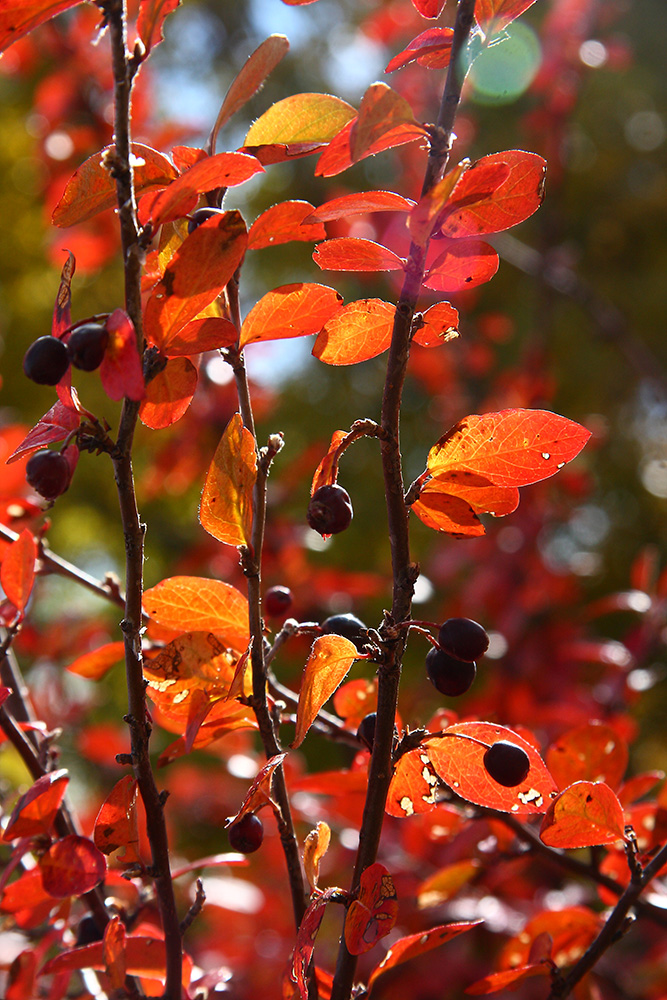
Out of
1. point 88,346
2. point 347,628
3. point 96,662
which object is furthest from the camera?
point 96,662

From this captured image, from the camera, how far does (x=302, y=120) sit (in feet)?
1.03

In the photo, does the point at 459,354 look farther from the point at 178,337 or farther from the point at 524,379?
the point at 178,337

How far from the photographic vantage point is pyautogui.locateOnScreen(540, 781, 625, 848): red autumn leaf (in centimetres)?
35

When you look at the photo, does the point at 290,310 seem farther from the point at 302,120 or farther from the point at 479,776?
the point at 479,776

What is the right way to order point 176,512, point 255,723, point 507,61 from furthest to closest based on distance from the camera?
point 176,512, point 507,61, point 255,723

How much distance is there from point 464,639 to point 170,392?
16cm

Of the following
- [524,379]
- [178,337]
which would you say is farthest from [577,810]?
[524,379]

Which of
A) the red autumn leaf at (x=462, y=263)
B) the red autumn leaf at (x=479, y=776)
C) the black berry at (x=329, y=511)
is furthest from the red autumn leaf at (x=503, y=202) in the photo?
the red autumn leaf at (x=479, y=776)

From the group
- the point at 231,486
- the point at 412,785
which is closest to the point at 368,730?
the point at 412,785

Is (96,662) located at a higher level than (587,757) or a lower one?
higher

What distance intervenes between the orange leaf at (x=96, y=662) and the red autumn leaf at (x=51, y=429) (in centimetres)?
19

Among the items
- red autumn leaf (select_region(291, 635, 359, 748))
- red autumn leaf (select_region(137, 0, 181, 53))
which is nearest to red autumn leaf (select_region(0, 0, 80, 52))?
red autumn leaf (select_region(137, 0, 181, 53))

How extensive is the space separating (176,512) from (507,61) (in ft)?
7.99

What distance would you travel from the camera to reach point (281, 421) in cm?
415
